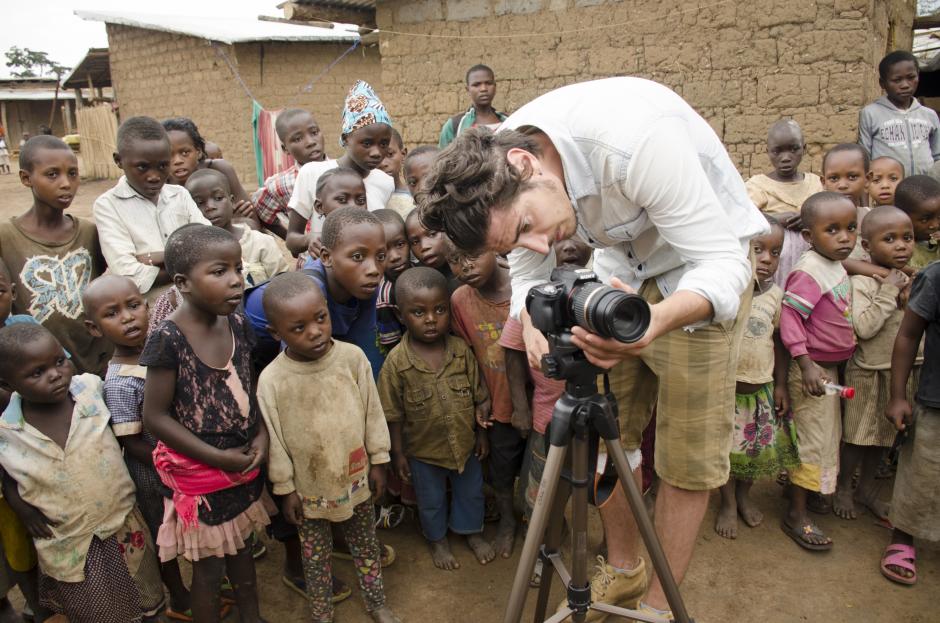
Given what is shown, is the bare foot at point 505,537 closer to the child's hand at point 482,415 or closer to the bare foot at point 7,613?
the child's hand at point 482,415

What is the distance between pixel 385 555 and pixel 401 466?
43cm

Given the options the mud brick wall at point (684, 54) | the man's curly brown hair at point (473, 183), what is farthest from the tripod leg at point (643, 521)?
the mud brick wall at point (684, 54)

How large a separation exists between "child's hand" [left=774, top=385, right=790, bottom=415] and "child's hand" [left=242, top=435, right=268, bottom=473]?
7.34 feet

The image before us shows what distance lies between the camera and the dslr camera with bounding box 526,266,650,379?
146 cm

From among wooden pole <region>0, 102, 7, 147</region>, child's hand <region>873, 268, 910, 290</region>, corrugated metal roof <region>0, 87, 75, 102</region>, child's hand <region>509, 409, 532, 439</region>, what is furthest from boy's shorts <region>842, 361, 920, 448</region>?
wooden pole <region>0, 102, 7, 147</region>

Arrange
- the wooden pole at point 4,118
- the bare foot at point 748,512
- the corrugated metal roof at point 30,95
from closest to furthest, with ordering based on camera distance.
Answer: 1. the bare foot at point 748,512
2. the corrugated metal roof at point 30,95
3. the wooden pole at point 4,118

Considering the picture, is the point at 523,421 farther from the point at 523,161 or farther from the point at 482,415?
the point at 523,161

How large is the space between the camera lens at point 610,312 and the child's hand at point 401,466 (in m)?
1.41

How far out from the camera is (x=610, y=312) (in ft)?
4.70

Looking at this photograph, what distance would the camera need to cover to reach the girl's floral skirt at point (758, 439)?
2920 mm

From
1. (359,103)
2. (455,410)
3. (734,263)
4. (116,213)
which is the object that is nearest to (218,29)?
(359,103)

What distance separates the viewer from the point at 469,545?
289cm

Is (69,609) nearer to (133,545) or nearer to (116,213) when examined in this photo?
(133,545)

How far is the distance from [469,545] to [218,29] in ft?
37.3
